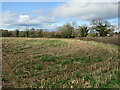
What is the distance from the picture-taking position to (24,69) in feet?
22.8

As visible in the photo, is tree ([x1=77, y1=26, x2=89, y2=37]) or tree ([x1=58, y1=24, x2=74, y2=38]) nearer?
tree ([x1=77, y1=26, x2=89, y2=37])

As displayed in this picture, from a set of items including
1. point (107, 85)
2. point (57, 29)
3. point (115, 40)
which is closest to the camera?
point (107, 85)

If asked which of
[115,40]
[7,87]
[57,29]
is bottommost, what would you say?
[7,87]

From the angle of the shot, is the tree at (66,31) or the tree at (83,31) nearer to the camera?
the tree at (83,31)

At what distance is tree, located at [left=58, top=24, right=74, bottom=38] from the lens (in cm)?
4678

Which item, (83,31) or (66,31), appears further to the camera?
(66,31)

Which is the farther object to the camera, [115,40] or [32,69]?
[115,40]

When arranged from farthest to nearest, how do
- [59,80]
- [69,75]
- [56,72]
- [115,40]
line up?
[115,40], [56,72], [69,75], [59,80]

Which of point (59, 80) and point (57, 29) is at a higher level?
point (57, 29)

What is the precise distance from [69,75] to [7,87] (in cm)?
231

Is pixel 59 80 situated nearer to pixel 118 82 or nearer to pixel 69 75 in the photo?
pixel 69 75

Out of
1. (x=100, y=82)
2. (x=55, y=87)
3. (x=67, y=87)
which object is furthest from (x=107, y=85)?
(x=55, y=87)

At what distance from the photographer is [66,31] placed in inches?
1881

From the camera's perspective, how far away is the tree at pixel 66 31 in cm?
4678
